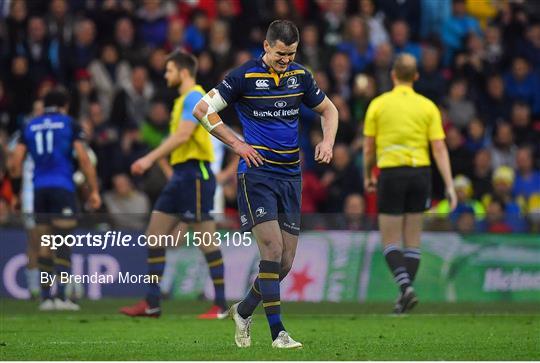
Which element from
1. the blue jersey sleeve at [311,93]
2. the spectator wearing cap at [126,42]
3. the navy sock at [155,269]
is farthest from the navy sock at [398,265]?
the spectator wearing cap at [126,42]

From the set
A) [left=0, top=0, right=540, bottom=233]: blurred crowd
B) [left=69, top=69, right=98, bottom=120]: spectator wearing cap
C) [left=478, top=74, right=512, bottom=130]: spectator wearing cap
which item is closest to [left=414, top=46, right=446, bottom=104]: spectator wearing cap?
[left=0, top=0, right=540, bottom=233]: blurred crowd

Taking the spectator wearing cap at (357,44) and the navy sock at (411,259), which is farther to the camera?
the spectator wearing cap at (357,44)


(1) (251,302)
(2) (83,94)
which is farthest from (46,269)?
(2) (83,94)

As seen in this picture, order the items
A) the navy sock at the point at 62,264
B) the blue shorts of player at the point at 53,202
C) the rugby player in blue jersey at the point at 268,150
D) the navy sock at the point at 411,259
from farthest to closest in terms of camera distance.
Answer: the blue shorts of player at the point at 53,202 < the navy sock at the point at 62,264 < the navy sock at the point at 411,259 < the rugby player in blue jersey at the point at 268,150

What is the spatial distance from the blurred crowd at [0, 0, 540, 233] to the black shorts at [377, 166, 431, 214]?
14.5ft

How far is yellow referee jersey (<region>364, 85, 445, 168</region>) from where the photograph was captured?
14.0 meters

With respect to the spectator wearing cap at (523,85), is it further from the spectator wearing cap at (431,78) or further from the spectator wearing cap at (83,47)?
the spectator wearing cap at (83,47)

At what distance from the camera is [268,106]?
10.6 metres

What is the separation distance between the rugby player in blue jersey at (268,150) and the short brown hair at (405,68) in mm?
3506

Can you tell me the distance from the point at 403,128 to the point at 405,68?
2.14 ft

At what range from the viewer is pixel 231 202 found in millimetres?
19844

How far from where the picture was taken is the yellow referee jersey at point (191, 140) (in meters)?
13.7

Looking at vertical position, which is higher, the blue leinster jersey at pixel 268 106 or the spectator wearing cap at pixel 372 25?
the spectator wearing cap at pixel 372 25

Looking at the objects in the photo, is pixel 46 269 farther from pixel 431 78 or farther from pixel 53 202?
pixel 431 78
